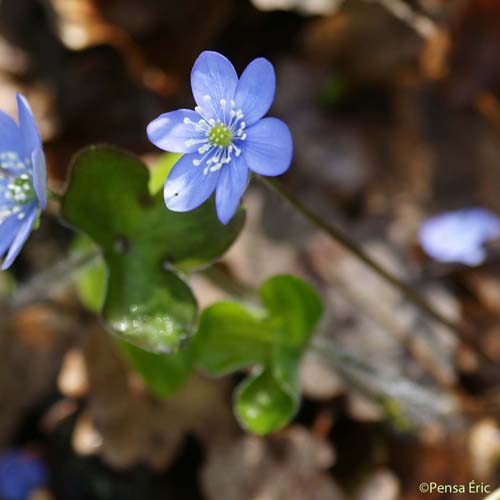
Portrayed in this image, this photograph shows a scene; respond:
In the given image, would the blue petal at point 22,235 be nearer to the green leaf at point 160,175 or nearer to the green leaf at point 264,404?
the green leaf at point 160,175

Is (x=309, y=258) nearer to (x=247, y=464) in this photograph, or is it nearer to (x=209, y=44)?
(x=247, y=464)

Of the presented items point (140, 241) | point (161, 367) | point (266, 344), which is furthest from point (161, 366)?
point (140, 241)

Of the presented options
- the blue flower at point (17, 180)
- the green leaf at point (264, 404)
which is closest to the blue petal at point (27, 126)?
the blue flower at point (17, 180)

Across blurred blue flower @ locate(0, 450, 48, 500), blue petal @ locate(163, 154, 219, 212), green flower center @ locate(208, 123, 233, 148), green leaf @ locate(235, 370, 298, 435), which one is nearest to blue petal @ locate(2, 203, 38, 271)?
blue petal @ locate(163, 154, 219, 212)

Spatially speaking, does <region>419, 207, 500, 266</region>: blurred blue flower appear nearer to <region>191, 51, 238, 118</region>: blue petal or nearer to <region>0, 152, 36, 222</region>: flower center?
<region>191, 51, 238, 118</region>: blue petal

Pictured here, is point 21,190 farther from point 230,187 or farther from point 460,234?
point 460,234
